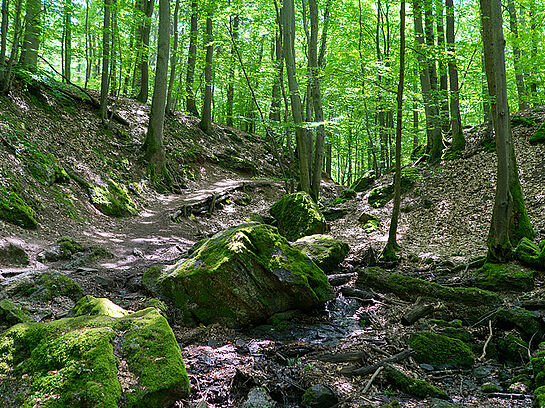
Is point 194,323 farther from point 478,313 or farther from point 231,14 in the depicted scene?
point 231,14

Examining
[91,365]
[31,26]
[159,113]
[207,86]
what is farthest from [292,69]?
[91,365]

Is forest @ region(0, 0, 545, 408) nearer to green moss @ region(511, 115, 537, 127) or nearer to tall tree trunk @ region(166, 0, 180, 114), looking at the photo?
green moss @ region(511, 115, 537, 127)

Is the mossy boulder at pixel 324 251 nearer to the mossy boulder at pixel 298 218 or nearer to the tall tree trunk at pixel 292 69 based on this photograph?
the mossy boulder at pixel 298 218

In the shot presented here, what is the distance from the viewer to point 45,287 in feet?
16.7

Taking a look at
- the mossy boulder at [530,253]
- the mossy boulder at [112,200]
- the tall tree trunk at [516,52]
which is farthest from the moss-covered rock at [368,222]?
the tall tree trunk at [516,52]

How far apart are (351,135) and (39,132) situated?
1631 centimetres

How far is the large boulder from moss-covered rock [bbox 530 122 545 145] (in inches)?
367

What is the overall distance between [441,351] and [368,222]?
716 cm

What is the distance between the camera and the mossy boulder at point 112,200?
10086 mm

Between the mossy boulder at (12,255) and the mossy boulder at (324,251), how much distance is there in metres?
5.05

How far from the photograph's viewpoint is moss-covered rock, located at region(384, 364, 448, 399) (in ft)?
11.5

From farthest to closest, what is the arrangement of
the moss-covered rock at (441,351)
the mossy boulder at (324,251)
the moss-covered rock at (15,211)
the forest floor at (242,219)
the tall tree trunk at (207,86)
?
the tall tree trunk at (207,86) → the mossy boulder at (324,251) → the moss-covered rock at (15,211) → the moss-covered rock at (441,351) → the forest floor at (242,219)

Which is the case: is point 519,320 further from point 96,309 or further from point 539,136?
point 539,136

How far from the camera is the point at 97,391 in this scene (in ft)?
8.41
